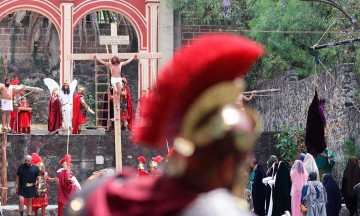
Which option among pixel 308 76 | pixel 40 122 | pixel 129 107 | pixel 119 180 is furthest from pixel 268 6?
pixel 119 180

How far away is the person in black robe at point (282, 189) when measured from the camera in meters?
19.1

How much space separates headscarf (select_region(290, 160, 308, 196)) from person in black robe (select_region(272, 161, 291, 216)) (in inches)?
14.3

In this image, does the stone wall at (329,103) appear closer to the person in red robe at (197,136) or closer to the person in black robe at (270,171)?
the person in black robe at (270,171)

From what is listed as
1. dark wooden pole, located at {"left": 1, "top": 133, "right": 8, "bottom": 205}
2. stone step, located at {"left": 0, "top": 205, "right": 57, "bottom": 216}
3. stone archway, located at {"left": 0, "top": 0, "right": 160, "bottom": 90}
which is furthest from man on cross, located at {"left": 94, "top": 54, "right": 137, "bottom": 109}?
stone archway, located at {"left": 0, "top": 0, "right": 160, "bottom": 90}

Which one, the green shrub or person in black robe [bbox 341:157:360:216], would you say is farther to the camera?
the green shrub

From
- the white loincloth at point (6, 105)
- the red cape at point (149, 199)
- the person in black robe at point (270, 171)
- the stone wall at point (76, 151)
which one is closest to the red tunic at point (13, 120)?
the white loincloth at point (6, 105)

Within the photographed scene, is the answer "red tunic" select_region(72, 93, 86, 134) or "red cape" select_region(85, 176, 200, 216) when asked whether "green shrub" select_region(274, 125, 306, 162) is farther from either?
"red cape" select_region(85, 176, 200, 216)

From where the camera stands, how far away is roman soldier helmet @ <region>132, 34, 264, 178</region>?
2.76m

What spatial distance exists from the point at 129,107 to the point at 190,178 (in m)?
22.5

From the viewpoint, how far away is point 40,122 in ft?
109

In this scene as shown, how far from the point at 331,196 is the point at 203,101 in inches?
642

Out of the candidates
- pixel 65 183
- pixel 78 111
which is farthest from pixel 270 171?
pixel 78 111

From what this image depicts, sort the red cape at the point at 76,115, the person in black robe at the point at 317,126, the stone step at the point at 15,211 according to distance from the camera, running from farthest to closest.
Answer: the red cape at the point at 76,115
the stone step at the point at 15,211
the person in black robe at the point at 317,126

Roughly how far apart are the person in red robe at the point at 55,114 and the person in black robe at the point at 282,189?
7.43 metres
